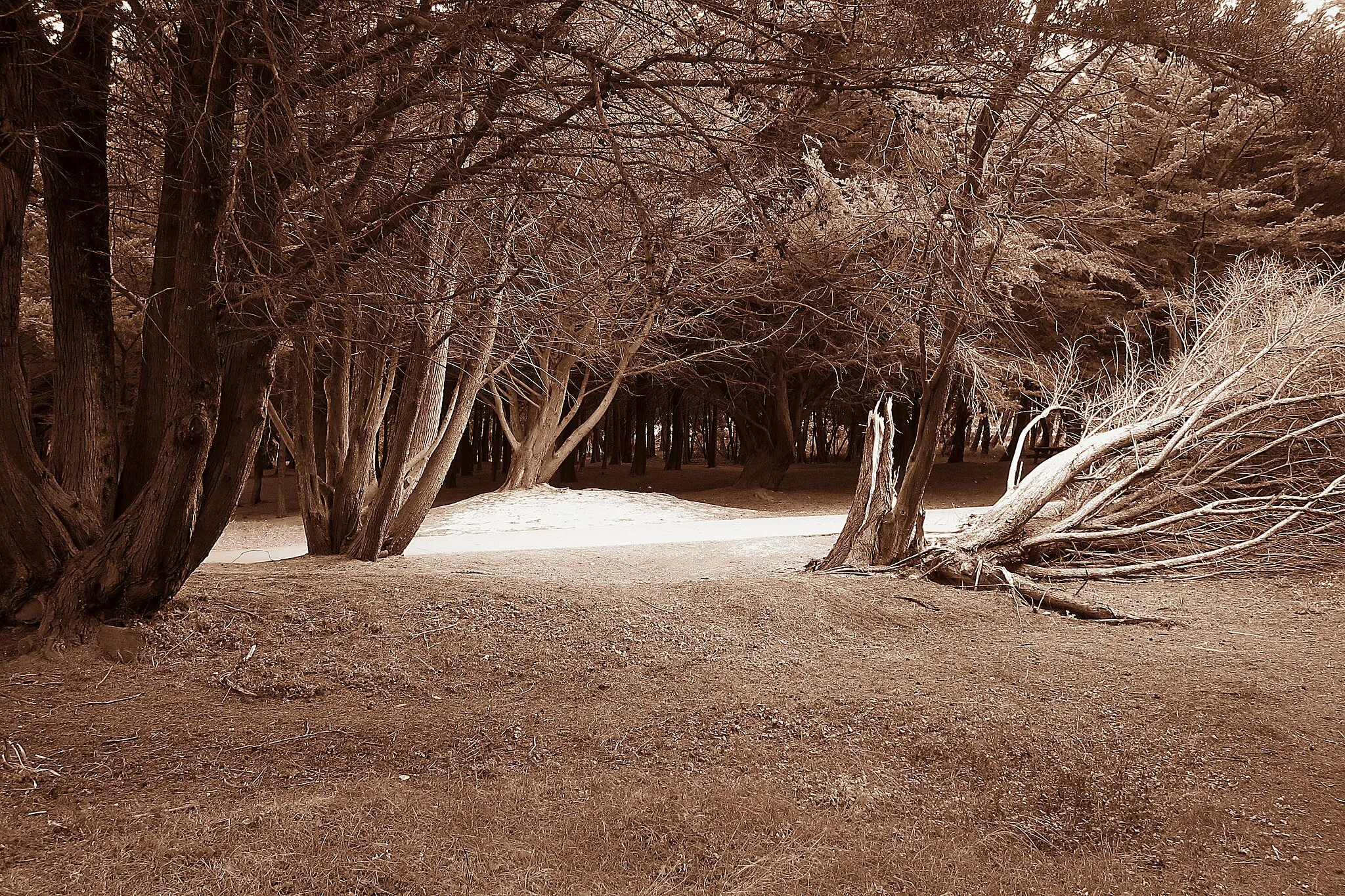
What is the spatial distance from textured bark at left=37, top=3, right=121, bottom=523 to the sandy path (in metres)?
5.32

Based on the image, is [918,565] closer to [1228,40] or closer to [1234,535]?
[1234,535]

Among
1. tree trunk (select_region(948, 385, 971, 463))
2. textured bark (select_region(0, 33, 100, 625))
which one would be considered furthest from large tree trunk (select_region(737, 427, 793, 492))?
textured bark (select_region(0, 33, 100, 625))

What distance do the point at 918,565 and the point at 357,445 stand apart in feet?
18.3

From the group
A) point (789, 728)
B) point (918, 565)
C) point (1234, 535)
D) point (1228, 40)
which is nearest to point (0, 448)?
point (789, 728)

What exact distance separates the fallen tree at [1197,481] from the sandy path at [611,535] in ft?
5.85

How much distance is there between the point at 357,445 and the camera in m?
9.11

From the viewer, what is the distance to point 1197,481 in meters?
8.95

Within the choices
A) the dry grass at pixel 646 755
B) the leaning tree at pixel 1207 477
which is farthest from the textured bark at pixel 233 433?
the leaning tree at pixel 1207 477

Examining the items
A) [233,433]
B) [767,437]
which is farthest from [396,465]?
[767,437]

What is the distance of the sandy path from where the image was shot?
11125 mm

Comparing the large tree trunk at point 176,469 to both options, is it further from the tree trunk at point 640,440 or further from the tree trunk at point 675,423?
the tree trunk at point 640,440

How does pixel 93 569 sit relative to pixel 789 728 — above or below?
above

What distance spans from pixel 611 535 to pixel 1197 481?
273 inches

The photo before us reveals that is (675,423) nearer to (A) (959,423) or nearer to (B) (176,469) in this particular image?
(A) (959,423)
